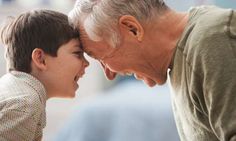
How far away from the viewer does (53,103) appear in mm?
2037

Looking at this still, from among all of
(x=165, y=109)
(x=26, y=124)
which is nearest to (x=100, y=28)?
(x=26, y=124)

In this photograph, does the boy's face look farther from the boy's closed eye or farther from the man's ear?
the man's ear

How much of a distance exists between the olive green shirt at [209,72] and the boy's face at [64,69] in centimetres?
30

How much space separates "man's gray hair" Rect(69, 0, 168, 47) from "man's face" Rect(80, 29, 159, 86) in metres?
0.03

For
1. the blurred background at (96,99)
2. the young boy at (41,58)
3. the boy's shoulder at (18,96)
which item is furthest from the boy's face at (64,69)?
the blurred background at (96,99)

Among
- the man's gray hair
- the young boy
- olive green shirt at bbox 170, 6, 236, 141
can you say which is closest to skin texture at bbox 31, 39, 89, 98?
the young boy

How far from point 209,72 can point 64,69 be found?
17.7 inches

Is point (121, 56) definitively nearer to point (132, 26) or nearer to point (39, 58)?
point (132, 26)

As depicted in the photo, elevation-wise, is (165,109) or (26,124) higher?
(26,124)

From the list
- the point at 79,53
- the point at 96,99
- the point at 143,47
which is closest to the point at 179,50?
the point at 143,47

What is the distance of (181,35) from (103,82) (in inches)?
41.7

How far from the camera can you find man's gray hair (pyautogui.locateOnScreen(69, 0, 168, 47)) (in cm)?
102

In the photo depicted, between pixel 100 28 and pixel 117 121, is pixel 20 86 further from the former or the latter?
pixel 117 121

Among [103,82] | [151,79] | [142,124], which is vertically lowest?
[142,124]
